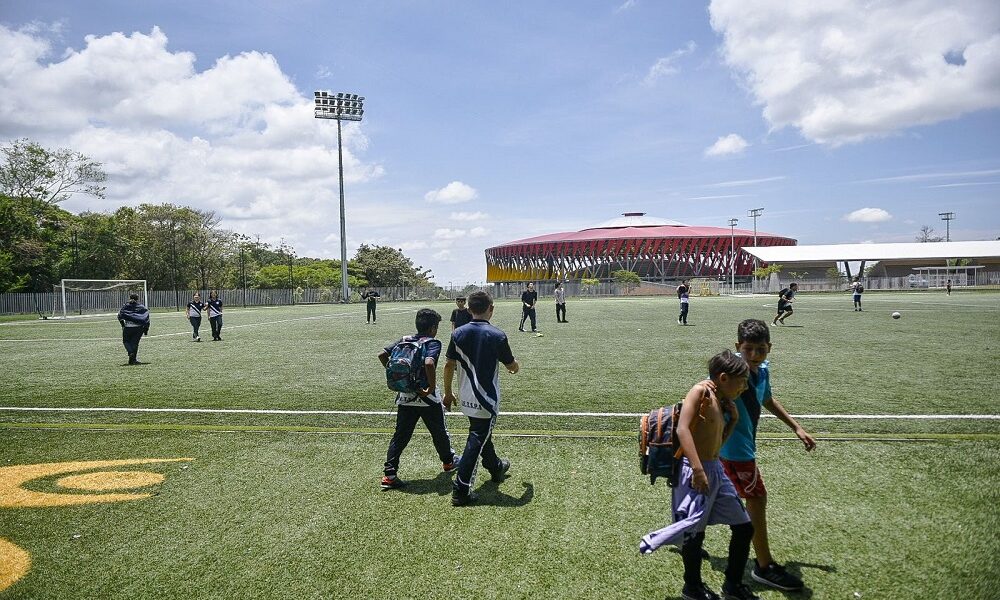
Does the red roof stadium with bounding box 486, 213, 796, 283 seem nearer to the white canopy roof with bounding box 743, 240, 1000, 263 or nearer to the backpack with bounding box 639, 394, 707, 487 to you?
the white canopy roof with bounding box 743, 240, 1000, 263

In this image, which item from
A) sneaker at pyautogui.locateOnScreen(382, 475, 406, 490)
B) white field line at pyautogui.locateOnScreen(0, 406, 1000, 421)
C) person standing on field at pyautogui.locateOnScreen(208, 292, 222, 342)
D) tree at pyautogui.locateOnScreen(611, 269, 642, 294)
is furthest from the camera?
tree at pyautogui.locateOnScreen(611, 269, 642, 294)

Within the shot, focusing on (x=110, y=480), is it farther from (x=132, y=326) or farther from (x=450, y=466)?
(x=132, y=326)

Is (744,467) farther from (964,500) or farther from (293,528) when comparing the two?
(293,528)

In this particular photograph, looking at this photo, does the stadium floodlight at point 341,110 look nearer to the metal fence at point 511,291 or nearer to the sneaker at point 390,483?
the metal fence at point 511,291

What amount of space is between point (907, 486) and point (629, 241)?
Result: 301 ft

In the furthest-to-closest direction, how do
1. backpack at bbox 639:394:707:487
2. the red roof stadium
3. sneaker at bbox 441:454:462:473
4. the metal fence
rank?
the red roof stadium → the metal fence → sneaker at bbox 441:454:462:473 → backpack at bbox 639:394:707:487

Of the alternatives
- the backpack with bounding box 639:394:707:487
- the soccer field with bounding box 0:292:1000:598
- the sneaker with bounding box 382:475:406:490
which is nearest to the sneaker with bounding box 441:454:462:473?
the soccer field with bounding box 0:292:1000:598

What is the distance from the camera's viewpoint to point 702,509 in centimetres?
319

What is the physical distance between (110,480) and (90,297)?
45.8 metres

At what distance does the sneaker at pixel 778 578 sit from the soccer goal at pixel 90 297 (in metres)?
44.3

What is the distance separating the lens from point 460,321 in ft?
37.5

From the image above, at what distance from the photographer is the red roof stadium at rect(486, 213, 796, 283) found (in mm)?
94812

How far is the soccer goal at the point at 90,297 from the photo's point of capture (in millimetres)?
41528

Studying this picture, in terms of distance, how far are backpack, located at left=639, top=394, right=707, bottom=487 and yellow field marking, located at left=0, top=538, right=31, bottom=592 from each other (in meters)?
3.93
